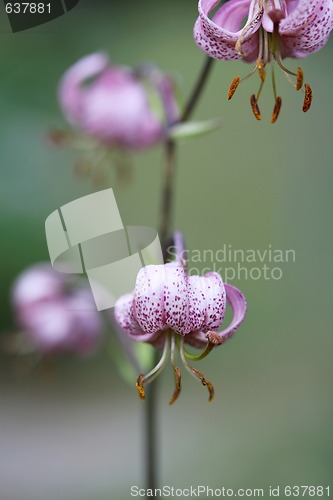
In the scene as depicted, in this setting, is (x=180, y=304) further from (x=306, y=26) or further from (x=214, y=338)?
(x=306, y=26)

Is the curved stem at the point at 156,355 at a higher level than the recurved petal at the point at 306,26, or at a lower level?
lower

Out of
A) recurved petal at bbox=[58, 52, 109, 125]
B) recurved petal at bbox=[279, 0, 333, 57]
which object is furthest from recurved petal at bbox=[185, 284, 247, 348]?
recurved petal at bbox=[58, 52, 109, 125]

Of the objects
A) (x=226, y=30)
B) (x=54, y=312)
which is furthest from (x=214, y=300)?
(x=54, y=312)

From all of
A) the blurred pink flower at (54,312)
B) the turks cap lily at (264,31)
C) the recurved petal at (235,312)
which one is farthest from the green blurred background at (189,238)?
the turks cap lily at (264,31)

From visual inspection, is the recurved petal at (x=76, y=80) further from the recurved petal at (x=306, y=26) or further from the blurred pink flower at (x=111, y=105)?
the recurved petal at (x=306, y=26)

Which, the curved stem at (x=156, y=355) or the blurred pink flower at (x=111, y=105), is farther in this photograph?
the blurred pink flower at (x=111, y=105)

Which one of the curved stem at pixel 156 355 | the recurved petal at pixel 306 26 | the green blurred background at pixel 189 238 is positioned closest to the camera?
the recurved petal at pixel 306 26

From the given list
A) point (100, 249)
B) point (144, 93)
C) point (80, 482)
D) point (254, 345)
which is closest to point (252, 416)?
point (254, 345)

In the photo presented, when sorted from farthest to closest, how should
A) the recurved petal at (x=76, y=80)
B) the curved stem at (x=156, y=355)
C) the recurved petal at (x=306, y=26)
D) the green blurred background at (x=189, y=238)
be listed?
1. the green blurred background at (x=189, y=238)
2. the recurved petal at (x=76, y=80)
3. the curved stem at (x=156, y=355)
4. the recurved petal at (x=306, y=26)
